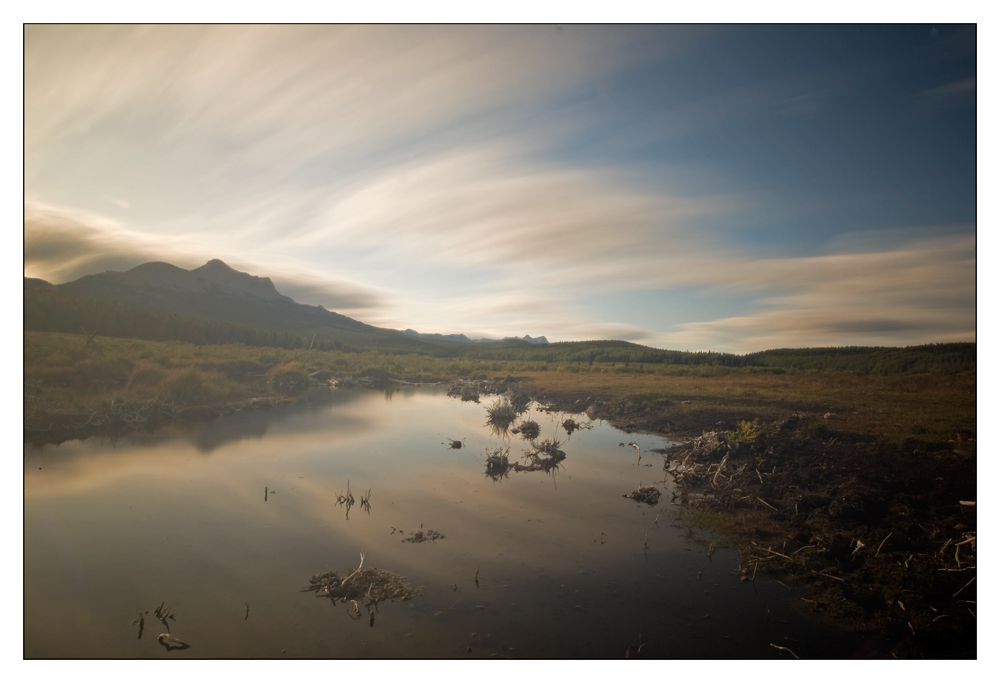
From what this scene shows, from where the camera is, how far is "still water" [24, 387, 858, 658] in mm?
6160

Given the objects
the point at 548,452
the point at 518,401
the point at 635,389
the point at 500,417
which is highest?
the point at 635,389

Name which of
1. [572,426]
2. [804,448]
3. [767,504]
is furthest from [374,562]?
[572,426]

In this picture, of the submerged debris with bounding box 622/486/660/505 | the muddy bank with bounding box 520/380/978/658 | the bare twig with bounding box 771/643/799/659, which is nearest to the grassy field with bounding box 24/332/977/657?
the muddy bank with bounding box 520/380/978/658

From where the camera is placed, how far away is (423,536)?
910 centimetres

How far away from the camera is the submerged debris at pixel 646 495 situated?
1113cm

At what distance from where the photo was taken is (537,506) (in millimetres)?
10945

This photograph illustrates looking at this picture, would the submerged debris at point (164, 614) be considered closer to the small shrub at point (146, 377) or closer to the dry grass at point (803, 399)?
the dry grass at point (803, 399)

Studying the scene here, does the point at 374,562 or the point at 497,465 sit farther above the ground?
the point at 497,465

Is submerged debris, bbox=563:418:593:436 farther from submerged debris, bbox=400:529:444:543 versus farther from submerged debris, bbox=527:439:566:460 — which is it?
submerged debris, bbox=400:529:444:543

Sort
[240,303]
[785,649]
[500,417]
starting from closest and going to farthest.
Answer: [785,649] < [500,417] < [240,303]

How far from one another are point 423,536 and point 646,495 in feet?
18.2

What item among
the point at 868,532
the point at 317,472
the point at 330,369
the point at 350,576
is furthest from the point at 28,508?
the point at 330,369

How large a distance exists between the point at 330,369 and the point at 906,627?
39705 mm

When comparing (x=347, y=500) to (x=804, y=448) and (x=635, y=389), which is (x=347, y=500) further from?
(x=635, y=389)
